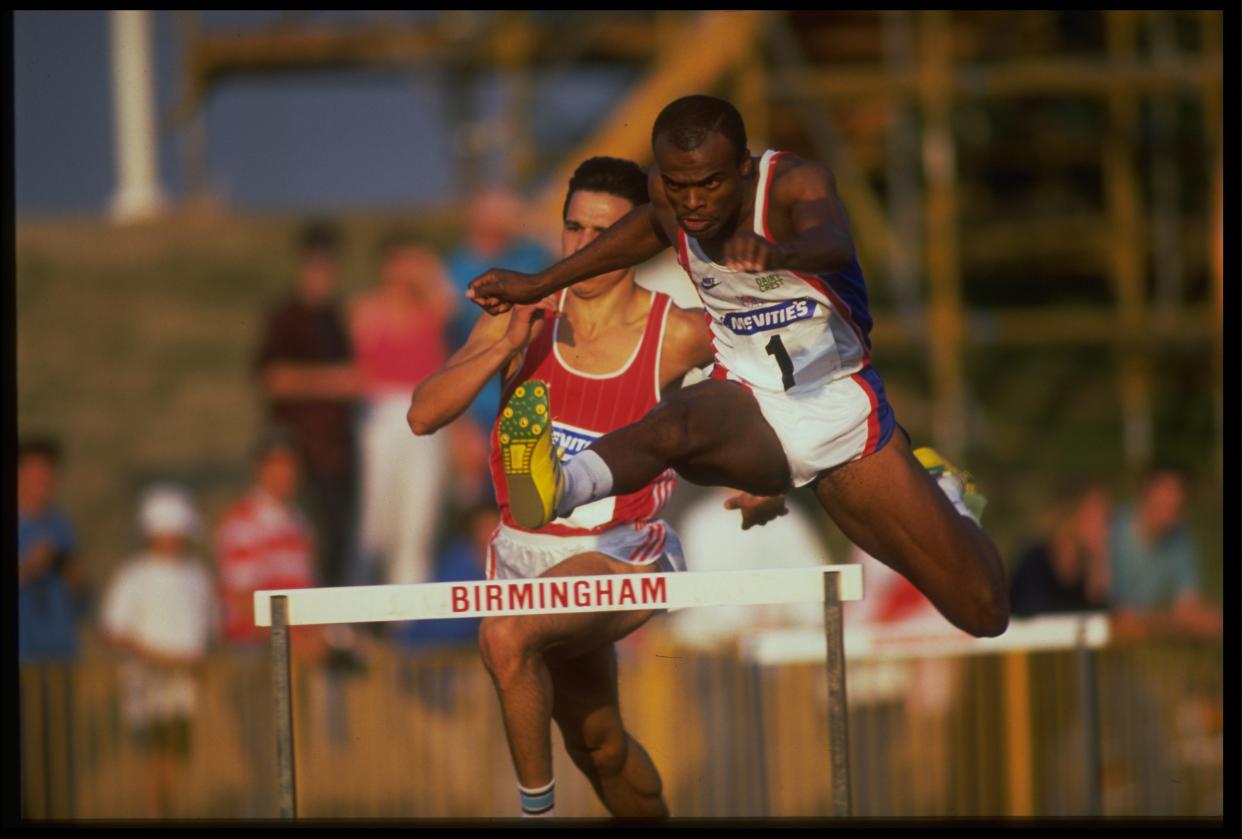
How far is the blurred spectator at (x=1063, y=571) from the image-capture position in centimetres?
907

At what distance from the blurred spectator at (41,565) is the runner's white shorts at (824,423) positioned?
4766mm

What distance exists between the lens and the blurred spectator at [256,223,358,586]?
9484 mm

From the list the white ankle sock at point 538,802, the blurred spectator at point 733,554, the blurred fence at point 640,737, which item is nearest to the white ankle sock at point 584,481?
the white ankle sock at point 538,802

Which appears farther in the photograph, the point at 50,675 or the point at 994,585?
the point at 50,675

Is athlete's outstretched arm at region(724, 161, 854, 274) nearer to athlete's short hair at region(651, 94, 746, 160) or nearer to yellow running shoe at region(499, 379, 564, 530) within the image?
athlete's short hair at region(651, 94, 746, 160)

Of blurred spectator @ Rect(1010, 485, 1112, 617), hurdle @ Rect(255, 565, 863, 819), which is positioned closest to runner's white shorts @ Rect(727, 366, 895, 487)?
hurdle @ Rect(255, 565, 863, 819)

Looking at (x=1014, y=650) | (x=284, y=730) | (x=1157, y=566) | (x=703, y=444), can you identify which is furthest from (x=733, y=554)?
(x=284, y=730)

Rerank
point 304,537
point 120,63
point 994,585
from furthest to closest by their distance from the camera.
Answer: point 120,63
point 304,537
point 994,585

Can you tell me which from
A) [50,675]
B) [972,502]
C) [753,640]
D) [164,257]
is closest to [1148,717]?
[753,640]

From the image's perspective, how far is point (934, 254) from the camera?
12398 mm

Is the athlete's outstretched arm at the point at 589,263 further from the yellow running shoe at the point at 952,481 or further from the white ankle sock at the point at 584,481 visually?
the yellow running shoe at the point at 952,481

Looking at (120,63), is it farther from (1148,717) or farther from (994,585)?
(994,585)

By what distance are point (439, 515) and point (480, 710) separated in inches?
51.0

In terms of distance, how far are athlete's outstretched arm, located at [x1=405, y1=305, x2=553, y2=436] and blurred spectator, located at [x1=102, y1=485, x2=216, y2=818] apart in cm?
384
